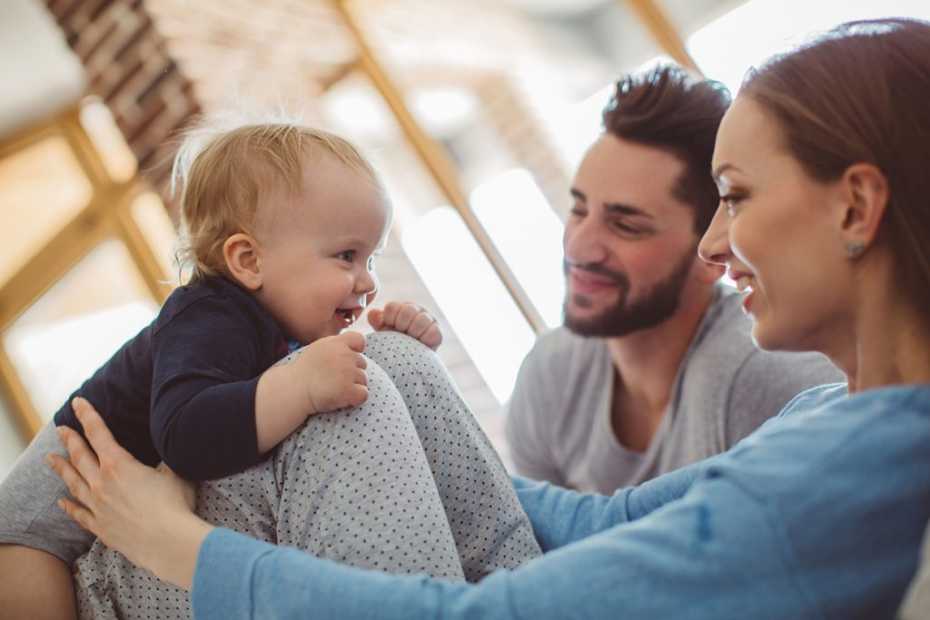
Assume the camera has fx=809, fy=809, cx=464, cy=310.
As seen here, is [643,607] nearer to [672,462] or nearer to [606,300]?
[672,462]

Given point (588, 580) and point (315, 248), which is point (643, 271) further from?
point (588, 580)

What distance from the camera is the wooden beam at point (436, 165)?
377 centimetres

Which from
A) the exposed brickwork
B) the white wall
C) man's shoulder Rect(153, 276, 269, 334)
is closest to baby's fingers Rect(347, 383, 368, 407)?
man's shoulder Rect(153, 276, 269, 334)

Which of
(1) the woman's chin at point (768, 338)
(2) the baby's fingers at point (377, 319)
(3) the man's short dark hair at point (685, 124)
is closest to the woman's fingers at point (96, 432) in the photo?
(2) the baby's fingers at point (377, 319)

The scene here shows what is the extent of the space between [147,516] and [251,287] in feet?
1.21

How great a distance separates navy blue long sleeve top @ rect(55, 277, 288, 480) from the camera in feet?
2.82

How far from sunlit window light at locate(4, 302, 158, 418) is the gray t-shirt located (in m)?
2.47

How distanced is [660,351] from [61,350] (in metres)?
3.18

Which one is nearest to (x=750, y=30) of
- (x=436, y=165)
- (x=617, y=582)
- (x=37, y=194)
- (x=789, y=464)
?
(x=436, y=165)

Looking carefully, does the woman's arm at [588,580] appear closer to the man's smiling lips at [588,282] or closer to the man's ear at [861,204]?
the man's ear at [861,204]

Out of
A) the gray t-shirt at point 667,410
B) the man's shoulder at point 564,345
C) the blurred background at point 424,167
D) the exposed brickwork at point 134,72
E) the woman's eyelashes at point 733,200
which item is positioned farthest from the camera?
the blurred background at point 424,167

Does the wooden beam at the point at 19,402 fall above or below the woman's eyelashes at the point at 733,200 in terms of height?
above

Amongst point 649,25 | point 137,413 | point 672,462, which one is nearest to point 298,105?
point 649,25

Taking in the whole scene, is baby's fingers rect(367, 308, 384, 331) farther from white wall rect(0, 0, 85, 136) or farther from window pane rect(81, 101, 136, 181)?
window pane rect(81, 101, 136, 181)
